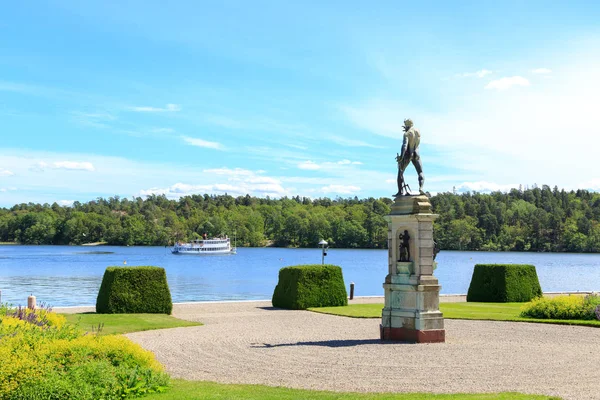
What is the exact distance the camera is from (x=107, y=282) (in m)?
21.7

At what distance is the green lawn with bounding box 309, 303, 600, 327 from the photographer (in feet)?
65.8

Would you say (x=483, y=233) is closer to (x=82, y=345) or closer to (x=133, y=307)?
(x=133, y=307)

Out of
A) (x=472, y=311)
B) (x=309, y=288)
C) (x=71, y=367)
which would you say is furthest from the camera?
(x=309, y=288)

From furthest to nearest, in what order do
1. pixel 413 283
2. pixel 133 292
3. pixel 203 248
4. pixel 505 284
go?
pixel 203 248, pixel 505 284, pixel 133 292, pixel 413 283

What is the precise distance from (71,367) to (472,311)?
16.8 metres

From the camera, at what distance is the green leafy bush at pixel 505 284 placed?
2748cm

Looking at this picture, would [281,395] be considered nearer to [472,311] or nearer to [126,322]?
[126,322]

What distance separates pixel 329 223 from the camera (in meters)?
142

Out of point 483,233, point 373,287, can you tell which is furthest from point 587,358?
point 483,233

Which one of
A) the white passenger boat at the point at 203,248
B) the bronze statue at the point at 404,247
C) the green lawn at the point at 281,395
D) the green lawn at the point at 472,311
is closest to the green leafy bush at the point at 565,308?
the green lawn at the point at 472,311

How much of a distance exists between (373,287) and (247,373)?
129 ft

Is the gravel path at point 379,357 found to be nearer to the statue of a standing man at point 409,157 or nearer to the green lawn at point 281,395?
the green lawn at point 281,395

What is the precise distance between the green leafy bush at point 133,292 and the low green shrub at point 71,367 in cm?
1092

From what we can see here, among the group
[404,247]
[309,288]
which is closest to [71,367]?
[404,247]
